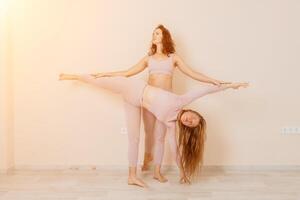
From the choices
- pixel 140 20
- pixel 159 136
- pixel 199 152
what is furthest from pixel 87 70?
pixel 199 152

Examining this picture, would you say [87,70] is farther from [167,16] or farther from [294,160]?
[294,160]

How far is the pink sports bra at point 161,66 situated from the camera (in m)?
3.82

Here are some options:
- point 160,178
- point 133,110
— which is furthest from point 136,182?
point 133,110

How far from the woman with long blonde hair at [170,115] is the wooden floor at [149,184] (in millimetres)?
184

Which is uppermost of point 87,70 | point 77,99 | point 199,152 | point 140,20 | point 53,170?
point 140,20

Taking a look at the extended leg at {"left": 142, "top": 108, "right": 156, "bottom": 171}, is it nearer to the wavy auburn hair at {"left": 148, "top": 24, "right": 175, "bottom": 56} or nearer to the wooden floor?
the wooden floor

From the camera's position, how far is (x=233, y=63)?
413 centimetres

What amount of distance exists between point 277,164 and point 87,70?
85.9 inches

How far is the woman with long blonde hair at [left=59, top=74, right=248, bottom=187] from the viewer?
142 inches

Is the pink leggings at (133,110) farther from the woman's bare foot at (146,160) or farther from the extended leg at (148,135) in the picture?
the woman's bare foot at (146,160)

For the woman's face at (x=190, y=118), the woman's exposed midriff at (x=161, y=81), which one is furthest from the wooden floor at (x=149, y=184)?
the woman's exposed midriff at (x=161, y=81)

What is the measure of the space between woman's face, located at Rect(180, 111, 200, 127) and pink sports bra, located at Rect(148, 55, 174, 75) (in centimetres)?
49

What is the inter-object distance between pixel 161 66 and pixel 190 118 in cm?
59

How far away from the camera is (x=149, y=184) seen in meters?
3.77
